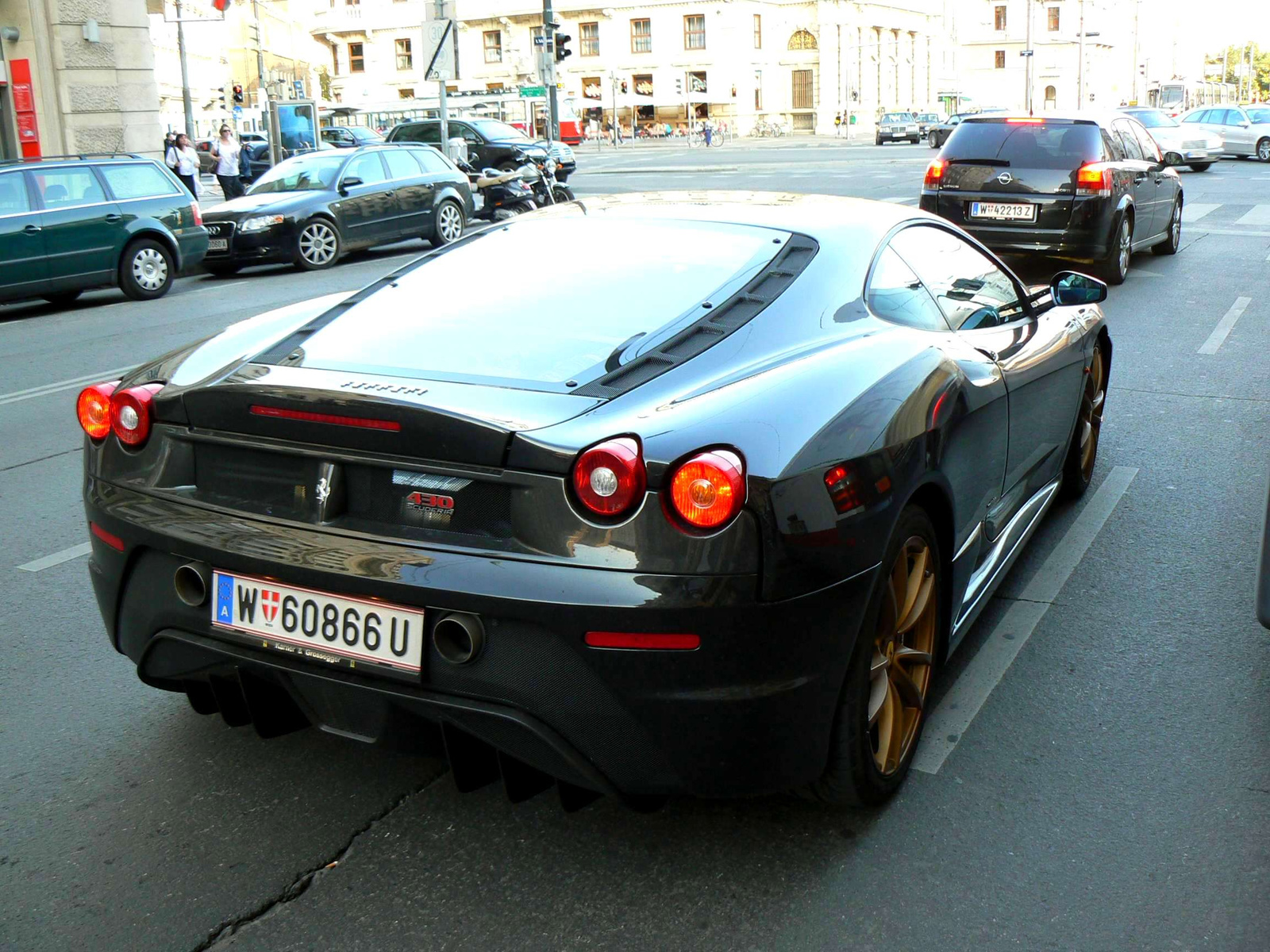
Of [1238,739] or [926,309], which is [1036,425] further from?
[1238,739]

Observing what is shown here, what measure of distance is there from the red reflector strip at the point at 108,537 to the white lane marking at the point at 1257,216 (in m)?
19.3

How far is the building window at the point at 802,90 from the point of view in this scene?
3735 inches

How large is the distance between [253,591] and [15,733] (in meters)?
1.27

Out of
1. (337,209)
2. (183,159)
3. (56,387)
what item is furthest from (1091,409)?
(183,159)

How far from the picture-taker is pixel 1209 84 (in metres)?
132

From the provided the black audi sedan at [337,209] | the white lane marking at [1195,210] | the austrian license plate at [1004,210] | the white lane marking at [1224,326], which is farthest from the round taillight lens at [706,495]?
the white lane marking at [1195,210]

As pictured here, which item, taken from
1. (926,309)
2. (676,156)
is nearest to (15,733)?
(926,309)

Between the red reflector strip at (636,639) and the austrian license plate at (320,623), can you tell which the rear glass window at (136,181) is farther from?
the red reflector strip at (636,639)

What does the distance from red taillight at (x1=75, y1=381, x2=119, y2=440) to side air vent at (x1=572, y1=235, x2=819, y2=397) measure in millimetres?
1200

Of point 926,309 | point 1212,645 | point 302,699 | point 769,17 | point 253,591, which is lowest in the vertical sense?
point 1212,645

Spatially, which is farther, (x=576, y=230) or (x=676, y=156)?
(x=676, y=156)

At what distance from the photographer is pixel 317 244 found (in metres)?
16.6

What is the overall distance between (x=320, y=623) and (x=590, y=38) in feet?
334

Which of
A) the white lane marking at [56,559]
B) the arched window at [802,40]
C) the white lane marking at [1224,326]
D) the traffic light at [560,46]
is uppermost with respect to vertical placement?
the arched window at [802,40]
